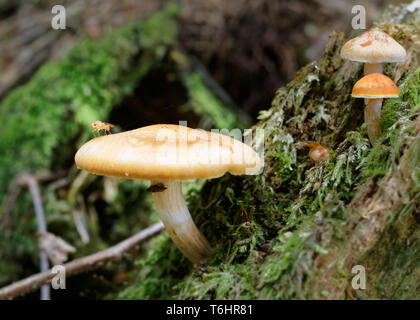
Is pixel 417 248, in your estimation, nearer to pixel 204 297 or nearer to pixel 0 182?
pixel 204 297

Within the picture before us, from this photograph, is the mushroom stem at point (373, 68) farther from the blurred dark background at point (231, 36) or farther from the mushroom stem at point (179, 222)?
the blurred dark background at point (231, 36)

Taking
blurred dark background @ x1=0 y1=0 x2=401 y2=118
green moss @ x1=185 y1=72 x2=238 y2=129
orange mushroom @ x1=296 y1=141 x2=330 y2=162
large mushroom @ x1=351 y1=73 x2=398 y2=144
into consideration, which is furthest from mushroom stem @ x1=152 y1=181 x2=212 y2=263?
blurred dark background @ x1=0 y1=0 x2=401 y2=118

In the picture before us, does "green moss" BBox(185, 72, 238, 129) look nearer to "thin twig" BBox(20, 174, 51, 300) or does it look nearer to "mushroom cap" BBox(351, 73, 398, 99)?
"thin twig" BBox(20, 174, 51, 300)

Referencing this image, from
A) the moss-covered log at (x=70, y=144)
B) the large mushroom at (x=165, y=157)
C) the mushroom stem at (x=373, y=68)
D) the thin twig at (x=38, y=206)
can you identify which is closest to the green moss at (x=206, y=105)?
the moss-covered log at (x=70, y=144)

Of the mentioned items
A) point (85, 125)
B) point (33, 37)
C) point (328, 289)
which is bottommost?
point (328, 289)

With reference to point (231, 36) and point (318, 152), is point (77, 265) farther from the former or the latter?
point (231, 36)

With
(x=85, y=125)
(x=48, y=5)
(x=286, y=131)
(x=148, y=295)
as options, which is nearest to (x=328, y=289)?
(x=286, y=131)
